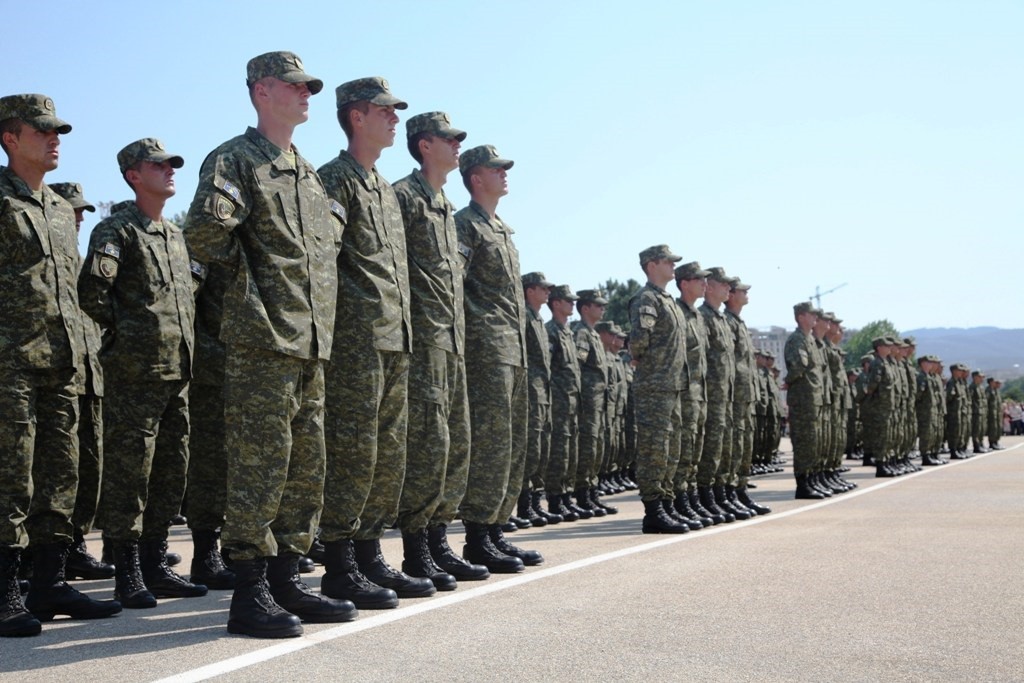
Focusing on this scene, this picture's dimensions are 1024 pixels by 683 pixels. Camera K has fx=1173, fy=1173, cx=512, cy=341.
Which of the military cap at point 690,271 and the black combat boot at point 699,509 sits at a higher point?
the military cap at point 690,271

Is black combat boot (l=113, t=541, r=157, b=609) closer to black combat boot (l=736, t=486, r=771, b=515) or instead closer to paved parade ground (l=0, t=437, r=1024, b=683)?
paved parade ground (l=0, t=437, r=1024, b=683)

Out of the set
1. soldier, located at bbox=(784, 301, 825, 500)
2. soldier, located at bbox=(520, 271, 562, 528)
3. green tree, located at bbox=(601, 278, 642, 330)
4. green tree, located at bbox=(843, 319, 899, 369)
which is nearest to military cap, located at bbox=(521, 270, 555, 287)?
soldier, located at bbox=(520, 271, 562, 528)

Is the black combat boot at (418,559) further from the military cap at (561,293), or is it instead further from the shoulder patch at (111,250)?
the military cap at (561,293)

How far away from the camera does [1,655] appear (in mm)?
4480

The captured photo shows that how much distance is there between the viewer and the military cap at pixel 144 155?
21.6ft

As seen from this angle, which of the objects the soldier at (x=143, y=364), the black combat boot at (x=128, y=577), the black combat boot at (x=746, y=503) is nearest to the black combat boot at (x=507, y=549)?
the soldier at (x=143, y=364)

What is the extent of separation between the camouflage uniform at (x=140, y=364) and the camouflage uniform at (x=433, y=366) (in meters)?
1.27

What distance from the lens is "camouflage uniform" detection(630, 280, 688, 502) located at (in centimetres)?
995

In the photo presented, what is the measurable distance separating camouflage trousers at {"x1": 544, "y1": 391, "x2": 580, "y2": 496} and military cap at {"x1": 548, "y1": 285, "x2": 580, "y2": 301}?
3.80ft

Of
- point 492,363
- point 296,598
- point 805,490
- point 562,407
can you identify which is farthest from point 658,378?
point 296,598

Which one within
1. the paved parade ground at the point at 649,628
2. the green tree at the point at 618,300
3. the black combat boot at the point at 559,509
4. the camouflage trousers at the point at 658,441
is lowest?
the paved parade ground at the point at 649,628

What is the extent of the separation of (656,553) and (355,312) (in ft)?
10.6

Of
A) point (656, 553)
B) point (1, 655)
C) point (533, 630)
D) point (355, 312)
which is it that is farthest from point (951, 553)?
point (1, 655)

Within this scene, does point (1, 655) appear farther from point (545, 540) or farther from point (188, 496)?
point (545, 540)
